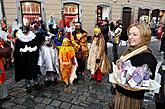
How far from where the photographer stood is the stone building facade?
38.0 ft

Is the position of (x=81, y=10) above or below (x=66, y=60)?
above

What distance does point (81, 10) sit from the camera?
1402cm

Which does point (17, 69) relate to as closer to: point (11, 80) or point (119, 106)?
point (11, 80)

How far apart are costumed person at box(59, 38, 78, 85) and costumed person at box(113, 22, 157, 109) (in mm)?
3254

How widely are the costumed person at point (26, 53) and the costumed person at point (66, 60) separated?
0.73 meters

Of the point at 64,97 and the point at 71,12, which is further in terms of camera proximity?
the point at 71,12

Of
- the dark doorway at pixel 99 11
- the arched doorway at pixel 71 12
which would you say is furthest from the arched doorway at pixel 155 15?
the arched doorway at pixel 71 12

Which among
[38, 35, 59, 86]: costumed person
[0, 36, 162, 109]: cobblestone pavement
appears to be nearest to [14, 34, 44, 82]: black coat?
[38, 35, 59, 86]: costumed person

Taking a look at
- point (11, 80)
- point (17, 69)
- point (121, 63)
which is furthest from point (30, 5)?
point (121, 63)

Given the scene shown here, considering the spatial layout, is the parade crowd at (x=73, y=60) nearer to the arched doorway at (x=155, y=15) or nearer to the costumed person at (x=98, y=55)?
the costumed person at (x=98, y=55)

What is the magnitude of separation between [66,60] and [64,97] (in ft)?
3.75

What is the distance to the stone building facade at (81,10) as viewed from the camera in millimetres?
11572

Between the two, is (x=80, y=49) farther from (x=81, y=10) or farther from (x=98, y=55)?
(x=81, y=10)

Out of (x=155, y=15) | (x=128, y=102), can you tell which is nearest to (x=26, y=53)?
(x=128, y=102)
